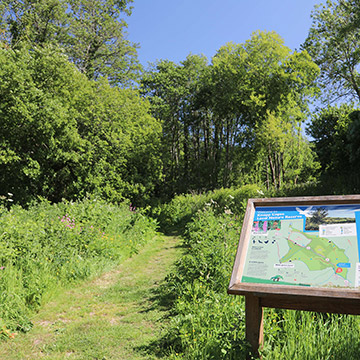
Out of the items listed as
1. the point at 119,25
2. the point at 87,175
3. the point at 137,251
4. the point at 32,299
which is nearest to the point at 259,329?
the point at 32,299

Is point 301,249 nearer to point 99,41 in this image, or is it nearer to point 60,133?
point 60,133

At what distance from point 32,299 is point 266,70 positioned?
22889 millimetres

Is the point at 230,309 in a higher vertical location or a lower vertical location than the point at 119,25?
lower

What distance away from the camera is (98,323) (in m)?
5.02

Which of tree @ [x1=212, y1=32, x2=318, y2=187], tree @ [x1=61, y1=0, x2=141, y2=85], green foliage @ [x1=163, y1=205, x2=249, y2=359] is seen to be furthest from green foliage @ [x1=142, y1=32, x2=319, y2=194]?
green foliage @ [x1=163, y1=205, x2=249, y2=359]

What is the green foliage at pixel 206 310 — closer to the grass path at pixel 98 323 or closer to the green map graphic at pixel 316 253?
the grass path at pixel 98 323

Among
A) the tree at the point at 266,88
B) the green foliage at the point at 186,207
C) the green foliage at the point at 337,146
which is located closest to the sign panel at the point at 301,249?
the green foliage at the point at 337,146

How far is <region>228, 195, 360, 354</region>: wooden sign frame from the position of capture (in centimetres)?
249

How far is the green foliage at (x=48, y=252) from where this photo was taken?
17.0 ft

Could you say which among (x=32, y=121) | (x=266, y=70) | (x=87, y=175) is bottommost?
(x=87, y=175)

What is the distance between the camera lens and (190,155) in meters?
35.4

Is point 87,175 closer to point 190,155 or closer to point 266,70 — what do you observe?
point 266,70

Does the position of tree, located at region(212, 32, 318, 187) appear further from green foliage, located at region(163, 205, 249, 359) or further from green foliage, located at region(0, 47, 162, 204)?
green foliage, located at region(163, 205, 249, 359)

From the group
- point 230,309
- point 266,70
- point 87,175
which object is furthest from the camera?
point 266,70
